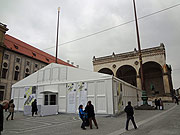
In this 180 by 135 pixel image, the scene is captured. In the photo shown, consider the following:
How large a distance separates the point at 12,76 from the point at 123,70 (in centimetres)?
3274

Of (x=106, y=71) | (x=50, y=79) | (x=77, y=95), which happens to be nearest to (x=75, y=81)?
(x=77, y=95)

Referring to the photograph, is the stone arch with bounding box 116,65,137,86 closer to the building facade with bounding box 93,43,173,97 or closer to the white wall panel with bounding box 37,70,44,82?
the building facade with bounding box 93,43,173,97

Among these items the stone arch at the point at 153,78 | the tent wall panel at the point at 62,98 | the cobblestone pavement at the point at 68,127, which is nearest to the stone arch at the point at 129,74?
the stone arch at the point at 153,78

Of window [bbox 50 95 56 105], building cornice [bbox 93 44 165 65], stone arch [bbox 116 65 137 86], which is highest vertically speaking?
building cornice [bbox 93 44 165 65]

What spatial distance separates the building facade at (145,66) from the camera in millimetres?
36938

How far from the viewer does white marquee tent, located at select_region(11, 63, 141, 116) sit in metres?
14.2

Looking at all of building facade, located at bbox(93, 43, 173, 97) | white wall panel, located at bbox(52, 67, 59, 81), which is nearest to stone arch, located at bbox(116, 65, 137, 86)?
building facade, located at bbox(93, 43, 173, 97)

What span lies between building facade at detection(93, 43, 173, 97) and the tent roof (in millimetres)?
26067

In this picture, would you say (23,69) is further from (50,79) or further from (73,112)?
(73,112)

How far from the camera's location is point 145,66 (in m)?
43.4

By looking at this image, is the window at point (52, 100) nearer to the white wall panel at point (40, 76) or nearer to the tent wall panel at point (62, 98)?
the tent wall panel at point (62, 98)

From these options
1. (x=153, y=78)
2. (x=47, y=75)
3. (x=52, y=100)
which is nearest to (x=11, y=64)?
(x=47, y=75)

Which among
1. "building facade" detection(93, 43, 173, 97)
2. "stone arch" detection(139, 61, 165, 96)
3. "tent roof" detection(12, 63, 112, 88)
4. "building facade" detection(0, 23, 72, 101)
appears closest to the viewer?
"tent roof" detection(12, 63, 112, 88)

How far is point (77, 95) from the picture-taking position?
16.1 metres
